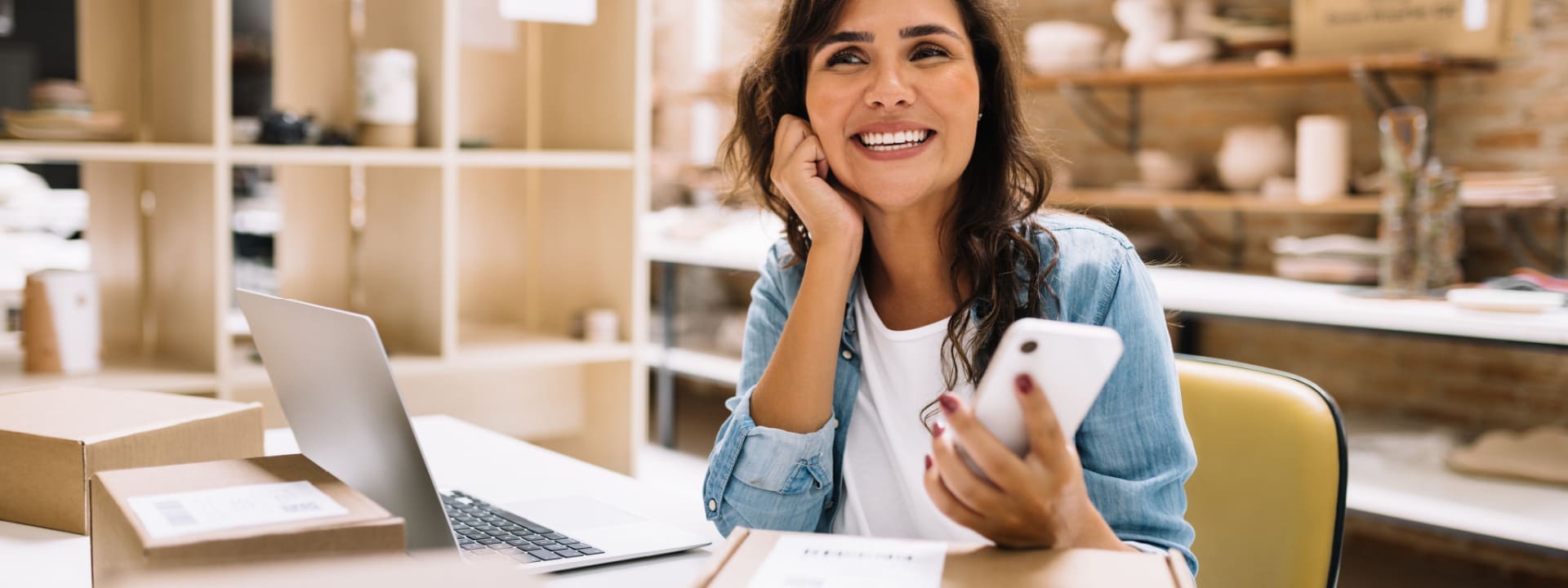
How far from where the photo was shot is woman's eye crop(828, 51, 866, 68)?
1421mm

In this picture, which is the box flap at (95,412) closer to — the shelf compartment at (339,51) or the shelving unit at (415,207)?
the shelving unit at (415,207)

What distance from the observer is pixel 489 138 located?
→ 2914 mm

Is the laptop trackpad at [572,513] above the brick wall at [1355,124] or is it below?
below

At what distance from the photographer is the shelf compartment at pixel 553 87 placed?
9.15 feet

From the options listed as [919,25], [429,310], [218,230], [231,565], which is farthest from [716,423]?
[231,565]

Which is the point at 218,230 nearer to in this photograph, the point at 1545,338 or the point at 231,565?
the point at 231,565

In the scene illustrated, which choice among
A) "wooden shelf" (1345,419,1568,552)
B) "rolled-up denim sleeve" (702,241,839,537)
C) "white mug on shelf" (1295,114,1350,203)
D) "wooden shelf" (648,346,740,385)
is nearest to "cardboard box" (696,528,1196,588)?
"rolled-up denim sleeve" (702,241,839,537)

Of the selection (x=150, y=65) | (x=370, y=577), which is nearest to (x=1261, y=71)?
(x=150, y=65)

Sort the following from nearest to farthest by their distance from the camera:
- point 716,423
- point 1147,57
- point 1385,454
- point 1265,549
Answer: point 1265,549
point 1385,454
point 1147,57
point 716,423

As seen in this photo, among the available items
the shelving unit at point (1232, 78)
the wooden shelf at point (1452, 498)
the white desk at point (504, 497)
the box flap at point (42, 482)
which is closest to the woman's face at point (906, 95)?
the white desk at point (504, 497)

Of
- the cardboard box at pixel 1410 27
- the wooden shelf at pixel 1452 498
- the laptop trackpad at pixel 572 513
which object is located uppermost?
the cardboard box at pixel 1410 27

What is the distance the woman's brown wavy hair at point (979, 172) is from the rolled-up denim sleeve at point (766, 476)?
17cm

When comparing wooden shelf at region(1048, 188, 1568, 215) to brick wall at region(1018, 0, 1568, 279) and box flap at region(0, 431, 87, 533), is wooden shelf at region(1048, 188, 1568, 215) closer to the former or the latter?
brick wall at region(1018, 0, 1568, 279)

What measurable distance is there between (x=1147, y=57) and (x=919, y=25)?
8.43 ft
